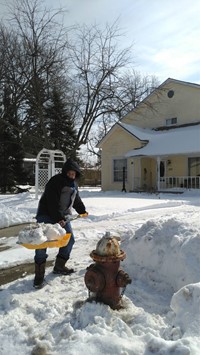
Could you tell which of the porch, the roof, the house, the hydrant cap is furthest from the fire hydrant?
the porch

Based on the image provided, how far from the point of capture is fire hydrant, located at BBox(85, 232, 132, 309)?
362 cm

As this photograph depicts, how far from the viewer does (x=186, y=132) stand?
73.5 feet

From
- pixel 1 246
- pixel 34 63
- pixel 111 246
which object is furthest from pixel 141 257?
pixel 34 63

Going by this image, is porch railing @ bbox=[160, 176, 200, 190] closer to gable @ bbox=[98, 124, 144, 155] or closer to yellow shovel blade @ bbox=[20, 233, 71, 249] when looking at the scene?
gable @ bbox=[98, 124, 144, 155]

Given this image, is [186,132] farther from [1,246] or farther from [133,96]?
[1,246]

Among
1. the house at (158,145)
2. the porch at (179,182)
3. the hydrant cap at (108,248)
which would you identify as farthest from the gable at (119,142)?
the hydrant cap at (108,248)

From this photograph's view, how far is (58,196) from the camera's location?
4.82 meters

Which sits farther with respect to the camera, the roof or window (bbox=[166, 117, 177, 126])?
window (bbox=[166, 117, 177, 126])

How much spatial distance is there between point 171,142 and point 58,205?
17872 millimetres

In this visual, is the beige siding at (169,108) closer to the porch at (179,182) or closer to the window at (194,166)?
the window at (194,166)

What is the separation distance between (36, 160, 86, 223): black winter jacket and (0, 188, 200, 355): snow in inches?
36.4

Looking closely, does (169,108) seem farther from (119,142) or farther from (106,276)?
(106,276)

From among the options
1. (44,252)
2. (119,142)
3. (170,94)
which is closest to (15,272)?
(44,252)

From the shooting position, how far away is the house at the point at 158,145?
71.5 feet
